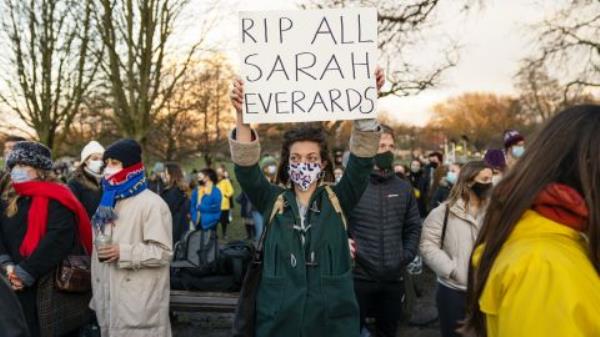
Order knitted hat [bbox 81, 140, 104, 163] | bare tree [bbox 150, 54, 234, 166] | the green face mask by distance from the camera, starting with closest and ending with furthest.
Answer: the green face mask, knitted hat [bbox 81, 140, 104, 163], bare tree [bbox 150, 54, 234, 166]

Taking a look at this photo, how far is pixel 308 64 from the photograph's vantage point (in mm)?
3016

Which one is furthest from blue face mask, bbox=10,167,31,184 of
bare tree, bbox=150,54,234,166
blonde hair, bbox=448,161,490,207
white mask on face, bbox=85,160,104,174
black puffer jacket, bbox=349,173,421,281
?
bare tree, bbox=150,54,234,166

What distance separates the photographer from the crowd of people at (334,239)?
1.50 meters

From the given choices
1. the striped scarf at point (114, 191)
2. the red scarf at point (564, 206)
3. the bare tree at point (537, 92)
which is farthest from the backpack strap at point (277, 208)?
the bare tree at point (537, 92)

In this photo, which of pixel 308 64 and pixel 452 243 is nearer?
pixel 308 64

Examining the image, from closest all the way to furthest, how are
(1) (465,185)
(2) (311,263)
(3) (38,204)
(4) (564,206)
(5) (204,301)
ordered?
1. (4) (564,206)
2. (2) (311,263)
3. (3) (38,204)
4. (1) (465,185)
5. (5) (204,301)

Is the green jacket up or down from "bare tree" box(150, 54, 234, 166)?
down

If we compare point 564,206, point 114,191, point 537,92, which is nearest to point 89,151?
point 114,191

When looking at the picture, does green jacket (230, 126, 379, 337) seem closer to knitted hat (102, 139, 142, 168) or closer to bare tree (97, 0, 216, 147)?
knitted hat (102, 139, 142, 168)

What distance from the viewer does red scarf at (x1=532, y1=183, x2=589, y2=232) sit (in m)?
1.50

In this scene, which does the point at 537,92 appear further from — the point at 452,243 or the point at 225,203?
the point at 452,243

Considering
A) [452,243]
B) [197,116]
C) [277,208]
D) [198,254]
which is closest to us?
[277,208]

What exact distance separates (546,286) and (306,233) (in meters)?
1.60

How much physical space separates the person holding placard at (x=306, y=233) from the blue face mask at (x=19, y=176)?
78.7 inches
